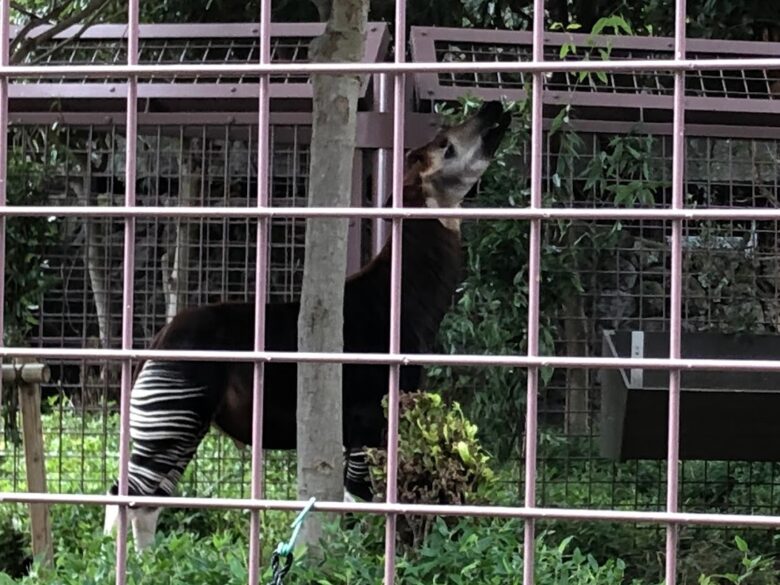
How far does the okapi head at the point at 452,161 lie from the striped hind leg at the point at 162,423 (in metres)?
1.34

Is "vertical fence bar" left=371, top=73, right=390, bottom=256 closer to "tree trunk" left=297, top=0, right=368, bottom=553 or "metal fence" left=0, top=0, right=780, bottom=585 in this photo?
"tree trunk" left=297, top=0, right=368, bottom=553

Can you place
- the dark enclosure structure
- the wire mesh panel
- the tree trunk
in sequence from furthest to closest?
1. the wire mesh panel
2. the dark enclosure structure
3. the tree trunk

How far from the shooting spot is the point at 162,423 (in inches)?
197

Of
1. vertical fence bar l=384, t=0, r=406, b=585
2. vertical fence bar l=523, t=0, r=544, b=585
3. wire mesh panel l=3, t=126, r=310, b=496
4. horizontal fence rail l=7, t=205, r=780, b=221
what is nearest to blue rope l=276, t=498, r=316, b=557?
vertical fence bar l=384, t=0, r=406, b=585

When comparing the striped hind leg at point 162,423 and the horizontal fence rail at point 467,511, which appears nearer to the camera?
the horizontal fence rail at point 467,511

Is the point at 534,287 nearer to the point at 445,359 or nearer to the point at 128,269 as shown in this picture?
the point at 445,359

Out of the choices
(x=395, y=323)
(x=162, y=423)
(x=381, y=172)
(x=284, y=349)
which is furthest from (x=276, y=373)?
(x=395, y=323)

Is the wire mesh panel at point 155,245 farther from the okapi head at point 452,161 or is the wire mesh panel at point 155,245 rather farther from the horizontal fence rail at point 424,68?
the horizontal fence rail at point 424,68

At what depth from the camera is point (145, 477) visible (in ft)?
16.6

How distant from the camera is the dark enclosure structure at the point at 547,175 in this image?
5.24 m

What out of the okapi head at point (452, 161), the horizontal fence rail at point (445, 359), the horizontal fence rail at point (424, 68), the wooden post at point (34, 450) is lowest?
the wooden post at point (34, 450)

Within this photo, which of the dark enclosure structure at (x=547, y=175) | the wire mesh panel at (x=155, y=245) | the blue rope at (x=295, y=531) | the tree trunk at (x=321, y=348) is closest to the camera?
the blue rope at (x=295, y=531)

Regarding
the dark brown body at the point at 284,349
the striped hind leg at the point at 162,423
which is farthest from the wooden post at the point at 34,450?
the dark brown body at the point at 284,349

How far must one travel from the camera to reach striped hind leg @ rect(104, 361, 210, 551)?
498cm
